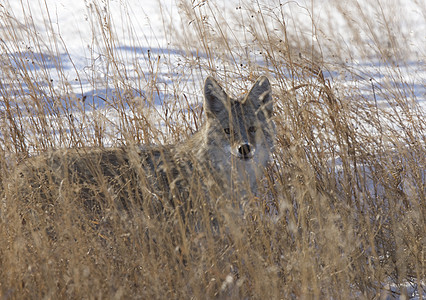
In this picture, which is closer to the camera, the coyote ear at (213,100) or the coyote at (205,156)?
the coyote at (205,156)

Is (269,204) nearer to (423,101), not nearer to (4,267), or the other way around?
(4,267)

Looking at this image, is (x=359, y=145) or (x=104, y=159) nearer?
(x=104, y=159)

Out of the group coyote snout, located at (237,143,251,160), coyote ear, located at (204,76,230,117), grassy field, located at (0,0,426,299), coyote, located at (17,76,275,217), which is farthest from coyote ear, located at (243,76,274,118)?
coyote snout, located at (237,143,251,160)

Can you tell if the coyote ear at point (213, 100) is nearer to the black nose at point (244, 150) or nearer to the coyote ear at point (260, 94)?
the coyote ear at point (260, 94)

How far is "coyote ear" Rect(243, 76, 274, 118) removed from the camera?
4301 millimetres

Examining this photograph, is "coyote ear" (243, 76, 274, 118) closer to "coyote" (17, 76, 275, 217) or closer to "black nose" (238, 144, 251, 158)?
"coyote" (17, 76, 275, 217)

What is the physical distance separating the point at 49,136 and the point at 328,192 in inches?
103

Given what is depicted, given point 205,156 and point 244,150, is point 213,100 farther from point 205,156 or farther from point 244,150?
point 244,150

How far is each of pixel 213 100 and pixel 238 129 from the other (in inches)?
15.2

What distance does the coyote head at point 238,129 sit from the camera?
13.5 feet

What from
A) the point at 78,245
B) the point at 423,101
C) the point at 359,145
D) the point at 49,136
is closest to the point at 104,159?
the point at 49,136

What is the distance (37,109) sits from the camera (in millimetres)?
4637

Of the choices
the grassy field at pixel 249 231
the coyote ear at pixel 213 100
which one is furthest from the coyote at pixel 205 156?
the grassy field at pixel 249 231

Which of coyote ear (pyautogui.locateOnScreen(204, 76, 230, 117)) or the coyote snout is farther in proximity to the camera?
coyote ear (pyautogui.locateOnScreen(204, 76, 230, 117))
